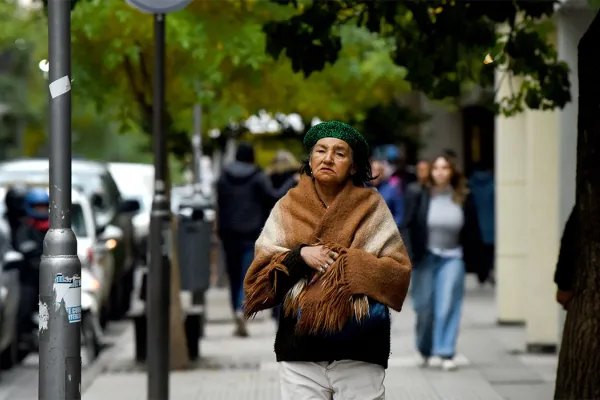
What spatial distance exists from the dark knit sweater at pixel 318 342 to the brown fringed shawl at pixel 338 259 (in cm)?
3

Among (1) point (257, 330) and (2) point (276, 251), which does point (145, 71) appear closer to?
(1) point (257, 330)

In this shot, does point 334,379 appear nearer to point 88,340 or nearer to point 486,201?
point 88,340

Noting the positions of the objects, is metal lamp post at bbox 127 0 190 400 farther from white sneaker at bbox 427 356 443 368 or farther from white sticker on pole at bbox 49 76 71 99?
white sticker on pole at bbox 49 76 71 99

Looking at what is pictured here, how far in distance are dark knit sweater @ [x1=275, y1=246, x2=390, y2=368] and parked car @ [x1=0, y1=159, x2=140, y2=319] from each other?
1124cm

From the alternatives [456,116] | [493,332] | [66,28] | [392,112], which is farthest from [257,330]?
[456,116]

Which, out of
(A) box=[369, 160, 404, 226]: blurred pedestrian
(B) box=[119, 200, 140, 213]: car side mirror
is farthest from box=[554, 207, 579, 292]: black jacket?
(B) box=[119, 200, 140, 213]: car side mirror

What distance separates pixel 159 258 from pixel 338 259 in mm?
5371

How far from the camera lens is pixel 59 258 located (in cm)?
650

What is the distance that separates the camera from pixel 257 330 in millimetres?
16016

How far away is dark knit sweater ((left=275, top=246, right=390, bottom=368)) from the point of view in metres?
5.66

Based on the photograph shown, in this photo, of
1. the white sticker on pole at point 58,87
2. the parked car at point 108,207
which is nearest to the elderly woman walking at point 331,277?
the white sticker on pole at point 58,87

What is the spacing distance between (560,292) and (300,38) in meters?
2.51

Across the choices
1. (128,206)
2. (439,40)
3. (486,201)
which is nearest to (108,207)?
(128,206)

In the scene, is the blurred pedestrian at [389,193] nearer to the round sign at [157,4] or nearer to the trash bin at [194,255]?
the trash bin at [194,255]
